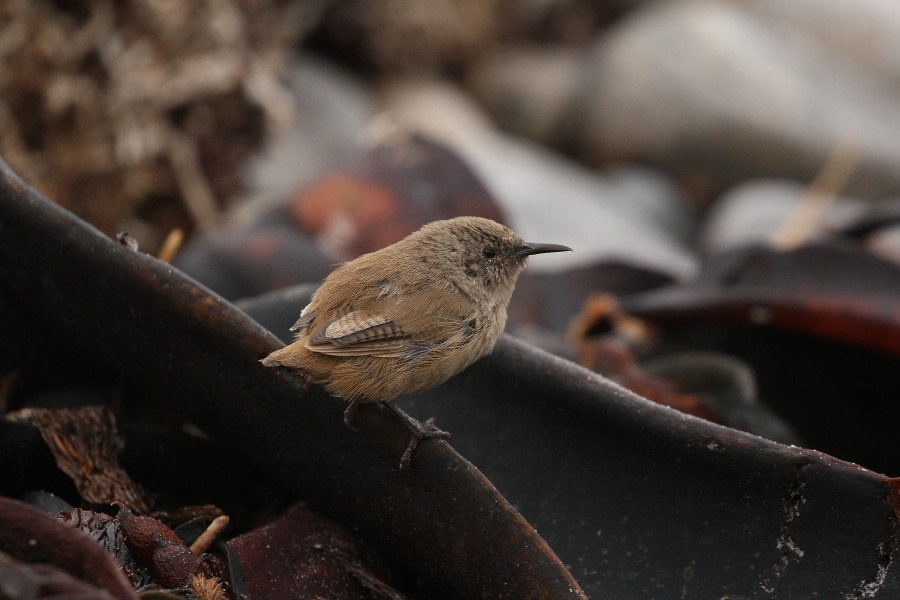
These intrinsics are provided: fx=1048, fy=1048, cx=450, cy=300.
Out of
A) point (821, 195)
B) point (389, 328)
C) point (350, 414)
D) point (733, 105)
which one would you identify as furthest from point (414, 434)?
point (733, 105)

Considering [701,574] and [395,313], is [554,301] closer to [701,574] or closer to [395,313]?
[395,313]

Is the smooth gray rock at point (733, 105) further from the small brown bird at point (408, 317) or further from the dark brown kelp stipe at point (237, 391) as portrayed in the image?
the dark brown kelp stipe at point (237, 391)

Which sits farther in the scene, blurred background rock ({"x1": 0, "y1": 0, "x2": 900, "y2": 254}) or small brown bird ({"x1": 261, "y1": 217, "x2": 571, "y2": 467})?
blurred background rock ({"x1": 0, "y1": 0, "x2": 900, "y2": 254})

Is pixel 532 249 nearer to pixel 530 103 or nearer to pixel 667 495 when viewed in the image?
pixel 667 495

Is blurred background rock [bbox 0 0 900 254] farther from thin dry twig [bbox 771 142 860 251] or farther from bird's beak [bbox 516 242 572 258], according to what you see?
bird's beak [bbox 516 242 572 258]

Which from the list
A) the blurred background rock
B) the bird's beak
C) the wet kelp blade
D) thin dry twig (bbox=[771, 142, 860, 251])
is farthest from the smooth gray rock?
the wet kelp blade

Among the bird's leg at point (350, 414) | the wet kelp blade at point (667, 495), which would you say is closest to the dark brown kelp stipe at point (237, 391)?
the bird's leg at point (350, 414)
